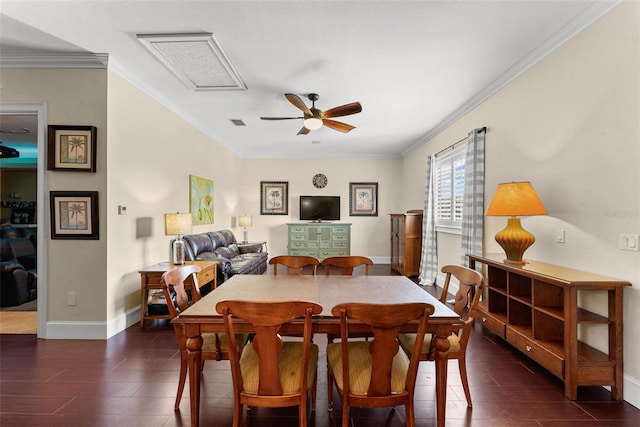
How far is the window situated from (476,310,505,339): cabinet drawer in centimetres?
173

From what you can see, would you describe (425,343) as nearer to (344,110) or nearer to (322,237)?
(344,110)

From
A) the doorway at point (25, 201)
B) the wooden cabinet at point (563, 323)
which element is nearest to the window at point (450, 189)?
the wooden cabinet at point (563, 323)

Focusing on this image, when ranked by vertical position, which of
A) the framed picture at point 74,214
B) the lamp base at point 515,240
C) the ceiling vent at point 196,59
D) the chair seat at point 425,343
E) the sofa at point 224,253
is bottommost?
the chair seat at point 425,343

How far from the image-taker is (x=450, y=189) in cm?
518

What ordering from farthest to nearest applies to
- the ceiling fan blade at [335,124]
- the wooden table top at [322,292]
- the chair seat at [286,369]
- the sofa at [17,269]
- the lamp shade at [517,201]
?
the sofa at [17,269], the ceiling fan blade at [335,124], the lamp shade at [517,201], the wooden table top at [322,292], the chair seat at [286,369]

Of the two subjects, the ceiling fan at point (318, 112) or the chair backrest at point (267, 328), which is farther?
the ceiling fan at point (318, 112)

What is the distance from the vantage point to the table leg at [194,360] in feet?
5.51

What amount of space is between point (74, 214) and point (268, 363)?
2916mm

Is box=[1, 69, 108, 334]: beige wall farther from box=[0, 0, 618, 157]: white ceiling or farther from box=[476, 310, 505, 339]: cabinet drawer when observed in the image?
box=[476, 310, 505, 339]: cabinet drawer

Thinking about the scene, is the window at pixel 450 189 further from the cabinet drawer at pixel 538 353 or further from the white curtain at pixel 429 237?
the cabinet drawer at pixel 538 353

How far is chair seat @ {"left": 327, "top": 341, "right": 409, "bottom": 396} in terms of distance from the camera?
1605 millimetres

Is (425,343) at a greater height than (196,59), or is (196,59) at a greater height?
(196,59)

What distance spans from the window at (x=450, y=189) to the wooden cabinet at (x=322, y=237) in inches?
102

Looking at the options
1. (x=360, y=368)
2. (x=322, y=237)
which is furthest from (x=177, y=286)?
(x=322, y=237)
